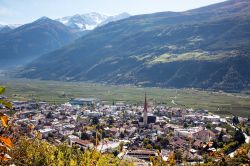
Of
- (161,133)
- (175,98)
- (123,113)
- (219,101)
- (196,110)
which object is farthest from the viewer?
(175,98)

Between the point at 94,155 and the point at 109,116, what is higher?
the point at 94,155

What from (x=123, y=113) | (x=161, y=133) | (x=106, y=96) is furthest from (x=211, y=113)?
(x=106, y=96)

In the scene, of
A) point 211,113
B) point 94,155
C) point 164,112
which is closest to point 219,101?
point 211,113

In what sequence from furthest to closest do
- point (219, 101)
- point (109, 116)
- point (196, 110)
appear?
1. point (219, 101)
2. point (196, 110)
3. point (109, 116)

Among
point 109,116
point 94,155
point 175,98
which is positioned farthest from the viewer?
point 175,98

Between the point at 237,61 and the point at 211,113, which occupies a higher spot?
the point at 237,61

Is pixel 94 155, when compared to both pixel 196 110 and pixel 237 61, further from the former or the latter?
pixel 237 61

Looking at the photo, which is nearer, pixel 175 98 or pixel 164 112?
pixel 164 112

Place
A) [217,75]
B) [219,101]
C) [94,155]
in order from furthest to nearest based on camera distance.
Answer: [217,75]
[219,101]
[94,155]

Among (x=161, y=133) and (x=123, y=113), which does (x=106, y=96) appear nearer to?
(x=123, y=113)
